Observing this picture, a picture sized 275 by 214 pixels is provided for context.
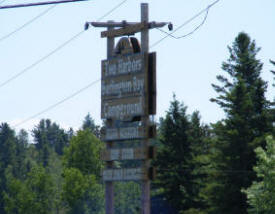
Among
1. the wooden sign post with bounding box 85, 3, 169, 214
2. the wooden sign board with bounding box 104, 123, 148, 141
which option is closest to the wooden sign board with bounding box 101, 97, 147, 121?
the wooden sign post with bounding box 85, 3, 169, 214

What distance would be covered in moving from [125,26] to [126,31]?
9.5 inches

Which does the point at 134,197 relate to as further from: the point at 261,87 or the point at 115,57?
the point at 115,57

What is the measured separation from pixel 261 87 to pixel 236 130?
622cm

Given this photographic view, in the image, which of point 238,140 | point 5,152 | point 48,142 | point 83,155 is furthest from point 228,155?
point 48,142

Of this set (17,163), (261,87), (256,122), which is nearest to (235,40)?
(261,87)

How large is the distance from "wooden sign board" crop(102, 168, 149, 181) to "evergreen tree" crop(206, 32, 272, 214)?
22503 millimetres

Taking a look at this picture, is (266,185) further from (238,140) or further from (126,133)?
(126,133)

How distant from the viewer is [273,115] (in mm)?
52062

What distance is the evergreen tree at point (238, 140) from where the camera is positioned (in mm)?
48906

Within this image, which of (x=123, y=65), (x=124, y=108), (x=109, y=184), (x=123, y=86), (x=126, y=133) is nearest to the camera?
(x=126, y=133)

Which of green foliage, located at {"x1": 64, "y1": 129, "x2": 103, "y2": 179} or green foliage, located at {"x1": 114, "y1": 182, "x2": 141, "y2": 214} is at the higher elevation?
green foliage, located at {"x1": 64, "y1": 129, "x2": 103, "y2": 179}

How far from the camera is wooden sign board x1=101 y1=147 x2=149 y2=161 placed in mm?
25453

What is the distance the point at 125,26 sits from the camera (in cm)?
2711

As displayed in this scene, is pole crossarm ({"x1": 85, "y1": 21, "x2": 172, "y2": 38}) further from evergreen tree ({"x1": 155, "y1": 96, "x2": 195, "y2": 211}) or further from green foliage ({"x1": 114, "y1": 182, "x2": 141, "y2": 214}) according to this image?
green foliage ({"x1": 114, "y1": 182, "x2": 141, "y2": 214})
